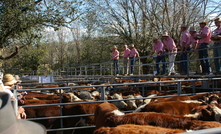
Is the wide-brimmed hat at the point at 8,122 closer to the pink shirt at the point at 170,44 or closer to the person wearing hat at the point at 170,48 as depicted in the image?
the person wearing hat at the point at 170,48

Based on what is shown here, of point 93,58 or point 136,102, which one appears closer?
point 136,102

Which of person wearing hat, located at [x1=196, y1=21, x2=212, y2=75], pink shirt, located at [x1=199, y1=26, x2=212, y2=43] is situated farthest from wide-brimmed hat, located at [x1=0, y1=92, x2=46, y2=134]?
pink shirt, located at [x1=199, y1=26, x2=212, y2=43]

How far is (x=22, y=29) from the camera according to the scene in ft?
47.2

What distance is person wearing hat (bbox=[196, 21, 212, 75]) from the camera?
8.20 m

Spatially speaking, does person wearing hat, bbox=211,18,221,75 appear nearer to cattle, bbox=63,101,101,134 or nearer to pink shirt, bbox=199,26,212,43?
pink shirt, bbox=199,26,212,43

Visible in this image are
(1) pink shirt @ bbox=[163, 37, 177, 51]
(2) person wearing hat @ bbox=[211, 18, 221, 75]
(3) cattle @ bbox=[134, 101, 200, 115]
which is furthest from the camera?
(1) pink shirt @ bbox=[163, 37, 177, 51]

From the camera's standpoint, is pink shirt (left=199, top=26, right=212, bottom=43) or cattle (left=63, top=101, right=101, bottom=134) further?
pink shirt (left=199, top=26, right=212, bottom=43)

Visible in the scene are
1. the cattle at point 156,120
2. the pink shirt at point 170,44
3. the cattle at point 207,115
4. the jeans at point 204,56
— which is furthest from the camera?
the pink shirt at point 170,44

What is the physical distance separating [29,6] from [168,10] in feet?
29.2

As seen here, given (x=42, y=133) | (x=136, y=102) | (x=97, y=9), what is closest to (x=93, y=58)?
(x=97, y=9)

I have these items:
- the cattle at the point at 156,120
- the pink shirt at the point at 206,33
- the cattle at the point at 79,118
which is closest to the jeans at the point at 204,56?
the pink shirt at the point at 206,33

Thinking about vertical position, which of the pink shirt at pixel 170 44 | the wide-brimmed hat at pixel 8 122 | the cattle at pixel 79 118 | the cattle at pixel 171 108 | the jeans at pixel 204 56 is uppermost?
the pink shirt at pixel 170 44

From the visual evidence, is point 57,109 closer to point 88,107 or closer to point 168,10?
point 88,107

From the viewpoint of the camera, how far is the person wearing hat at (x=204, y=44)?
8195mm
